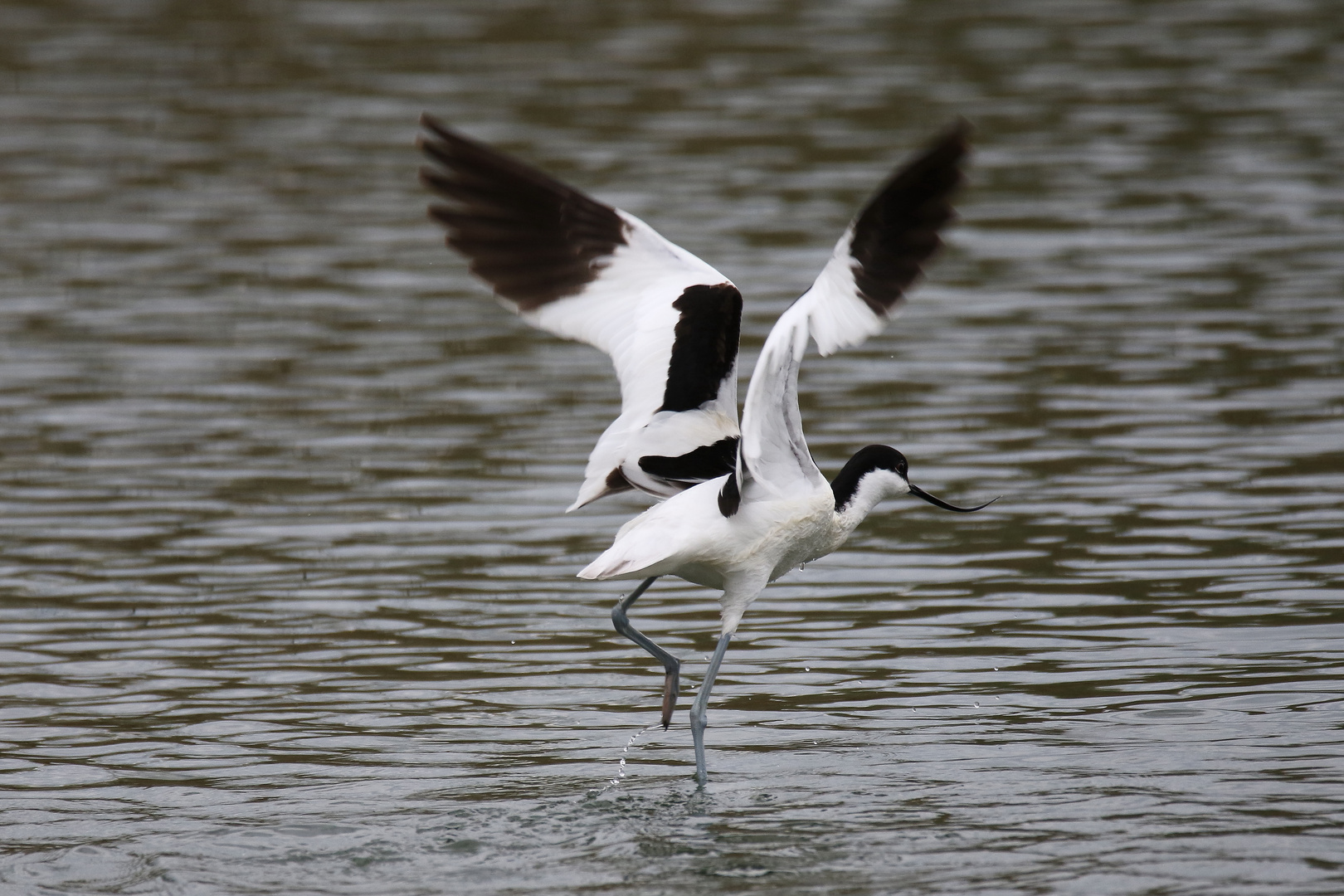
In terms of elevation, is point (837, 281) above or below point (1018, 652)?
above

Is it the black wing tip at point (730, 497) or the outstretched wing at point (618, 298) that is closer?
the black wing tip at point (730, 497)

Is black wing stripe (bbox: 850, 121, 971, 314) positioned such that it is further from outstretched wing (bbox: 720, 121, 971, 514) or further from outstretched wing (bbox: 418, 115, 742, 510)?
outstretched wing (bbox: 418, 115, 742, 510)

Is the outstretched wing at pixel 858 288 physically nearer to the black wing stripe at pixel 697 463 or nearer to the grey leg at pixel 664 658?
the black wing stripe at pixel 697 463

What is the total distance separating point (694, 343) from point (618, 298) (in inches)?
17.6

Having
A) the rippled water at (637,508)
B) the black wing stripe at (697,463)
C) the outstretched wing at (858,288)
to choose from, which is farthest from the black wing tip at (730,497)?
the rippled water at (637,508)

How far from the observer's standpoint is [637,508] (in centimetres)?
1023

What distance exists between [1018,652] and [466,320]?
6264mm

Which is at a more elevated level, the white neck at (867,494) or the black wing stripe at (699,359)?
the black wing stripe at (699,359)

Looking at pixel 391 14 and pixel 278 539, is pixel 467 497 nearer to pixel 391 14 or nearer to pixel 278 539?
pixel 278 539

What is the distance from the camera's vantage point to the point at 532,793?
664cm

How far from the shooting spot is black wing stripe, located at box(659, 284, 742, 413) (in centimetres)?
705

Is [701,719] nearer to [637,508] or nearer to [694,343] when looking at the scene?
[694,343]

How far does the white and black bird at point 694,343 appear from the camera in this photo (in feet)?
21.2

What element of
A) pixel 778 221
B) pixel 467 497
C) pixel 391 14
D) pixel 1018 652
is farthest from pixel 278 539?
pixel 391 14
